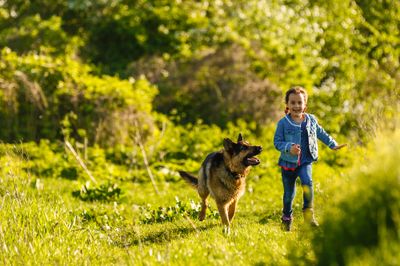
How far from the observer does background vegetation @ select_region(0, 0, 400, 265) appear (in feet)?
17.6

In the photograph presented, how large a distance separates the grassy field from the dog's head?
0.75m

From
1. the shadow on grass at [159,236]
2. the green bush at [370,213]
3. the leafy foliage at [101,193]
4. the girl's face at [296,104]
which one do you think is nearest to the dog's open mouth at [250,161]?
the girl's face at [296,104]

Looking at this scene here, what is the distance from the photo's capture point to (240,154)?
749cm

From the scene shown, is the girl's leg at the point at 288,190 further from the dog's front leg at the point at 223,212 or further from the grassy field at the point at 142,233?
the dog's front leg at the point at 223,212

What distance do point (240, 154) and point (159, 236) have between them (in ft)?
4.64

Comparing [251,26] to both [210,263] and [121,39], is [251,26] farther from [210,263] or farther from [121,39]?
[210,263]

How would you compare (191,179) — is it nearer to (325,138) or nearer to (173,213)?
(173,213)

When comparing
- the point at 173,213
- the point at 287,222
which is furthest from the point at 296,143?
the point at 173,213

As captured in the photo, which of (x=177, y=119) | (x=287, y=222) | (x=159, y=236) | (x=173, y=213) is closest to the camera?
(x=159, y=236)

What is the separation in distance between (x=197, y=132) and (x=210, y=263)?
964 centimetres

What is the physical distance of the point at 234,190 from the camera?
7605 millimetres

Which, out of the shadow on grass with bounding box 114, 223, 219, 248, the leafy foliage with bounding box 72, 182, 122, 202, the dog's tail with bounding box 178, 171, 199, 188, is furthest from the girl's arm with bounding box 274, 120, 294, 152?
the leafy foliage with bounding box 72, 182, 122, 202

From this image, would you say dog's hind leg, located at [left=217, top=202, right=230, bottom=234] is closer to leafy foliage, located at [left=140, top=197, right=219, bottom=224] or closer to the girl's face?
leafy foliage, located at [left=140, top=197, right=219, bottom=224]

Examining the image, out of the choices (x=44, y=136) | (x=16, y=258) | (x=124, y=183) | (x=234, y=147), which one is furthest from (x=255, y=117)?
(x=16, y=258)
